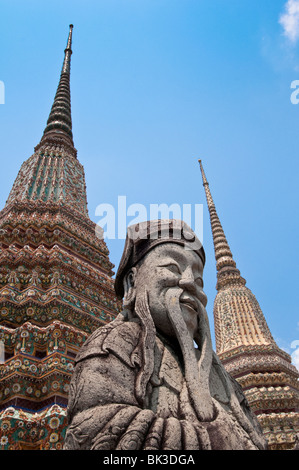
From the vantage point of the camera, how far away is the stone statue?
8.66 feet

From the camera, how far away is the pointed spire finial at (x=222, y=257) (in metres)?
19.8

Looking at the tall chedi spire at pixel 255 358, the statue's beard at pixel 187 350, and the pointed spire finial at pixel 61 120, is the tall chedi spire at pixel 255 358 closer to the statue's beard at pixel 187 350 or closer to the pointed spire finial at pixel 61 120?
the statue's beard at pixel 187 350

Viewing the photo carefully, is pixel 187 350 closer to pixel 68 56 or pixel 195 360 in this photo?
pixel 195 360

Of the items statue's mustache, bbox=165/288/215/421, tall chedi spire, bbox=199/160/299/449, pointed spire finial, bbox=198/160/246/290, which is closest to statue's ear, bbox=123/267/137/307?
statue's mustache, bbox=165/288/215/421

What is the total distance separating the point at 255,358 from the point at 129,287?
491 inches

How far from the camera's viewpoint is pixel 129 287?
4.16 meters

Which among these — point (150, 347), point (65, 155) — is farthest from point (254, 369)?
point (150, 347)

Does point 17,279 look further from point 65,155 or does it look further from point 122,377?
point 65,155

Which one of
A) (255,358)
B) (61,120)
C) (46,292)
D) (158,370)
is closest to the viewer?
(158,370)

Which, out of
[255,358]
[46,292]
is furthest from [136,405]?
[255,358]

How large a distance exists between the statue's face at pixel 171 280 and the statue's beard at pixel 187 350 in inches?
2.4

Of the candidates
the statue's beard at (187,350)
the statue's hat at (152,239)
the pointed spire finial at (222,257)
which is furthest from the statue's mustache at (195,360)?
the pointed spire finial at (222,257)

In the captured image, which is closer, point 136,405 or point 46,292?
point 136,405

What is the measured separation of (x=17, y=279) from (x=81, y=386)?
15.4 feet
